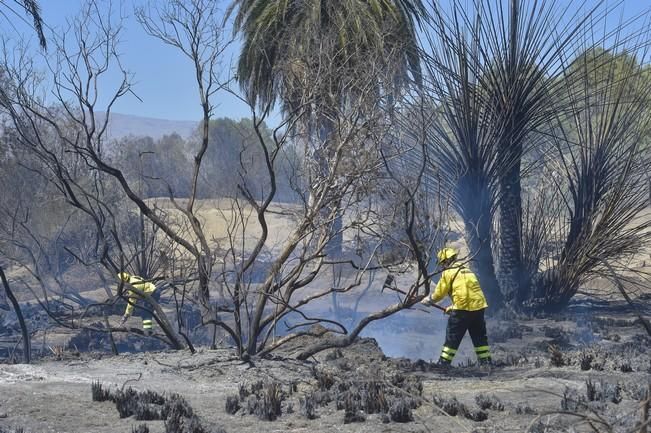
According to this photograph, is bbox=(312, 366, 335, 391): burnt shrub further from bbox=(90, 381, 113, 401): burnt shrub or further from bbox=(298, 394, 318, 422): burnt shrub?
bbox=(90, 381, 113, 401): burnt shrub

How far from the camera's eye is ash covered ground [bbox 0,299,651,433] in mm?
7551

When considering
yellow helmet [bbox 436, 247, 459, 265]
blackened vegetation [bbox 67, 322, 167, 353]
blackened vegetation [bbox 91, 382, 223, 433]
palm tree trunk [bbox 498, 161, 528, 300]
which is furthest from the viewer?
blackened vegetation [bbox 67, 322, 167, 353]

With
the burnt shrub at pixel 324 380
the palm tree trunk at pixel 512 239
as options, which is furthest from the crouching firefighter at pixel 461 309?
the palm tree trunk at pixel 512 239

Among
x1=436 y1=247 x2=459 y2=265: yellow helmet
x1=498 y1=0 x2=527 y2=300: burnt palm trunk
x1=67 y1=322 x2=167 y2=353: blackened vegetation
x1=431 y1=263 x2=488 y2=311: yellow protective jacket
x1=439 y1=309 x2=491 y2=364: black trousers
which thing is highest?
x1=498 y1=0 x2=527 y2=300: burnt palm trunk

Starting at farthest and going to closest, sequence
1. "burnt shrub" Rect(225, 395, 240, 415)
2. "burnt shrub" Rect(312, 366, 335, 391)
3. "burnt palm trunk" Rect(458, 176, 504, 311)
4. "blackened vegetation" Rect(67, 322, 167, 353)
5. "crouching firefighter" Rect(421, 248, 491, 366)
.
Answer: "blackened vegetation" Rect(67, 322, 167, 353)
"burnt palm trunk" Rect(458, 176, 504, 311)
"crouching firefighter" Rect(421, 248, 491, 366)
"burnt shrub" Rect(312, 366, 335, 391)
"burnt shrub" Rect(225, 395, 240, 415)

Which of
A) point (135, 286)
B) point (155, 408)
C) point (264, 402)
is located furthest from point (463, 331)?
point (135, 286)

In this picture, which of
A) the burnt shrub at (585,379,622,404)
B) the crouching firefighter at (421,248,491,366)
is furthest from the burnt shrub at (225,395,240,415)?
the crouching firefighter at (421,248,491,366)

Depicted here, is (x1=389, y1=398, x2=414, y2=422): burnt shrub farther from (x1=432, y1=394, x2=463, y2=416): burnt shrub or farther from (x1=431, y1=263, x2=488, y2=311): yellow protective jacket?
(x1=431, y1=263, x2=488, y2=311): yellow protective jacket

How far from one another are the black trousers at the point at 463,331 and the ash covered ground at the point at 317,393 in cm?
35

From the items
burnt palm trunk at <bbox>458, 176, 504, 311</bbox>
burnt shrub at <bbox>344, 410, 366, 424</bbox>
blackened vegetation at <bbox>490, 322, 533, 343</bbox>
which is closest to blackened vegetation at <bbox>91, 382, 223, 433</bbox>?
burnt shrub at <bbox>344, 410, 366, 424</bbox>

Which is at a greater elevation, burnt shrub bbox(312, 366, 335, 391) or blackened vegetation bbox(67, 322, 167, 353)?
burnt shrub bbox(312, 366, 335, 391)

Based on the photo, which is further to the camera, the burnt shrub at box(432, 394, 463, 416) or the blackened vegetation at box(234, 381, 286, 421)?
the blackened vegetation at box(234, 381, 286, 421)

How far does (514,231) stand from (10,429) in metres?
14.4

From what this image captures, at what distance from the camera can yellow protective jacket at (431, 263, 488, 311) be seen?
1162 cm
